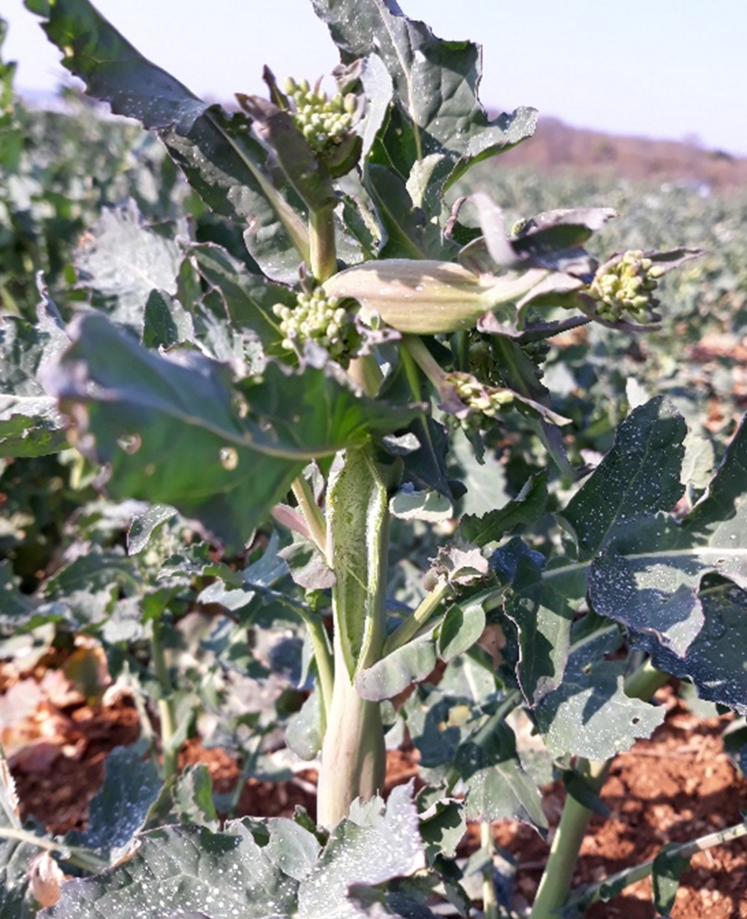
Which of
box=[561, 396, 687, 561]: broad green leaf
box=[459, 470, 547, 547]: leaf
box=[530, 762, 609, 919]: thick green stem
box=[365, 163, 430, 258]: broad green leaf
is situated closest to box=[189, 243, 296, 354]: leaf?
box=[365, 163, 430, 258]: broad green leaf

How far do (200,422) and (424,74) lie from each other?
0.56 meters

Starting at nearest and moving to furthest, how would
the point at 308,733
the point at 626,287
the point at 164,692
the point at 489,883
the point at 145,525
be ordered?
the point at 626,287 → the point at 145,525 → the point at 308,733 → the point at 489,883 → the point at 164,692

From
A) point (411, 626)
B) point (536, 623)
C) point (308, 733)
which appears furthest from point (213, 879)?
point (536, 623)

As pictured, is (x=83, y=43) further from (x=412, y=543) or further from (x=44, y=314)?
(x=412, y=543)

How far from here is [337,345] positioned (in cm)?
77

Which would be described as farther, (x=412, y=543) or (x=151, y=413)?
(x=412, y=543)

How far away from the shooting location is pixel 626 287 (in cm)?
71

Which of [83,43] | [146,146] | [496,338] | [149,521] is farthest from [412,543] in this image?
[146,146]

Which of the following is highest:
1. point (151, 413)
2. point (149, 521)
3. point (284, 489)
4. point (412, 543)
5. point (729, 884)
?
point (151, 413)

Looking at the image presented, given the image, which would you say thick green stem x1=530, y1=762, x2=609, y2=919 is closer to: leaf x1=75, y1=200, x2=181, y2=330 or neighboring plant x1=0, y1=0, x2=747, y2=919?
neighboring plant x1=0, y1=0, x2=747, y2=919

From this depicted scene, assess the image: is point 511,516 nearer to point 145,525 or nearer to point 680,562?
point 680,562

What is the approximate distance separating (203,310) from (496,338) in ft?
1.13

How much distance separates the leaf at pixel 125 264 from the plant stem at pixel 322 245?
24.8 inches

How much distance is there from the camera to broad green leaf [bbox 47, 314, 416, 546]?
0.55 m
